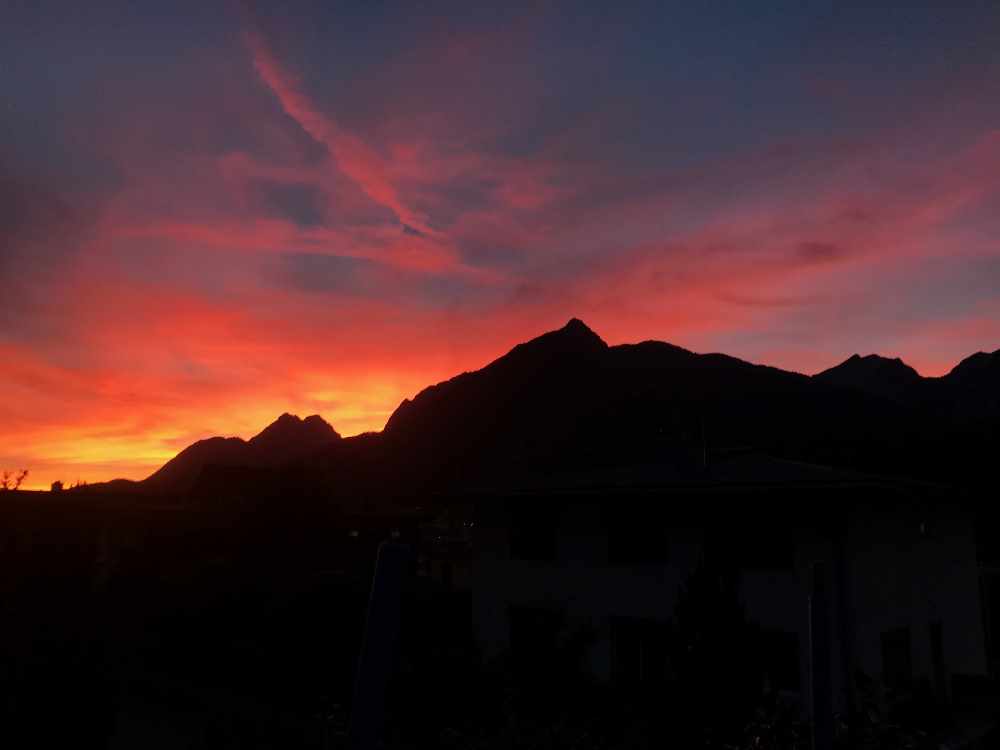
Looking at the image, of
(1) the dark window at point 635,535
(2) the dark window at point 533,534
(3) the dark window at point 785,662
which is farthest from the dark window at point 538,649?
(3) the dark window at point 785,662

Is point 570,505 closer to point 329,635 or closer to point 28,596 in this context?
point 329,635

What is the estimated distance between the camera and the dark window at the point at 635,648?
766 inches

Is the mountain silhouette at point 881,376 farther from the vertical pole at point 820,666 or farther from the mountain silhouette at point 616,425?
the vertical pole at point 820,666

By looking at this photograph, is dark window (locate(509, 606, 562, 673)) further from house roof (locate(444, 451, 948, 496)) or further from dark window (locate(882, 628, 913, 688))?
dark window (locate(882, 628, 913, 688))

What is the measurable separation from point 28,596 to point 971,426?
54.2 metres

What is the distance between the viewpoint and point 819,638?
19.5 feet

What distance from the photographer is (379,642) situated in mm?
3889

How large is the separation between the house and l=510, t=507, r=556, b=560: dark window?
2.0 inches

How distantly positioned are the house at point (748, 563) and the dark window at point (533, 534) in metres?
0.05

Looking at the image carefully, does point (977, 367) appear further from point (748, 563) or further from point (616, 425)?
point (748, 563)

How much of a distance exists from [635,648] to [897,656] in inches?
266

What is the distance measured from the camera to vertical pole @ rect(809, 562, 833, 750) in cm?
568

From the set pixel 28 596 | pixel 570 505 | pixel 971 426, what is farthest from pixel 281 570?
pixel 971 426

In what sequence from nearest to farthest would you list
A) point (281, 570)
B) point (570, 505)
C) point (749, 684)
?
point (749, 684), point (570, 505), point (281, 570)
